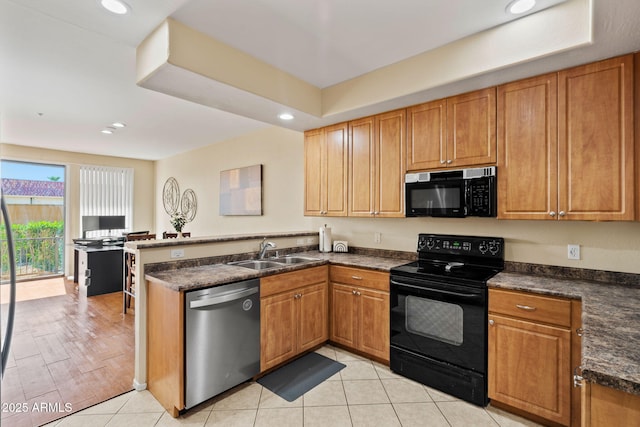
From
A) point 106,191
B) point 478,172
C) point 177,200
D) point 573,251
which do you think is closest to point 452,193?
point 478,172

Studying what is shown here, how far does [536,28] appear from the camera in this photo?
1.99 meters

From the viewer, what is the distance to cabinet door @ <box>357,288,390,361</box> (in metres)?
2.74

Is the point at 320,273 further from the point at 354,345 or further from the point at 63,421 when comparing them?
the point at 63,421

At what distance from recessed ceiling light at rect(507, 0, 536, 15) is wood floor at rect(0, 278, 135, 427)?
382 cm

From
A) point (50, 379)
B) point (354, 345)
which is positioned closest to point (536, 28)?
point (354, 345)

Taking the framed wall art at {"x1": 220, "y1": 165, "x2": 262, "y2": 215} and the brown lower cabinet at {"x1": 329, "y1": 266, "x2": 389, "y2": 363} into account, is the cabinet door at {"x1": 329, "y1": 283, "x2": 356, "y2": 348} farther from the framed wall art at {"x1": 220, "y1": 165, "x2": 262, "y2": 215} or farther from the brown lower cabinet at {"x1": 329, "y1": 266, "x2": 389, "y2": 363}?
the framed wall art at {"x1": 220, "y1": 165, "x2": 262, "y2": 215}

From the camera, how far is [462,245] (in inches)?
111

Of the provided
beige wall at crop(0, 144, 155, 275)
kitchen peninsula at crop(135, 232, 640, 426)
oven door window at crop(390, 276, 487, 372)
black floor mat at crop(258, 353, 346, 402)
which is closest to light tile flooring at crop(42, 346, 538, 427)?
black floor mat at crop(258, 353, 346, 402)

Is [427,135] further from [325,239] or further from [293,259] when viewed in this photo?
[293,259]

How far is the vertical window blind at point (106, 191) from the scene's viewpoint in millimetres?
6734

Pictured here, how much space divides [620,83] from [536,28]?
63 cm

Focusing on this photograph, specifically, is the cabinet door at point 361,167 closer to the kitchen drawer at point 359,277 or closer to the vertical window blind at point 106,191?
the kitchen drawer at point 359,277

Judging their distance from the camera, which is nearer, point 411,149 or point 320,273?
point 411,149

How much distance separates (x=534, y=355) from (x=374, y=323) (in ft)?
3.93
